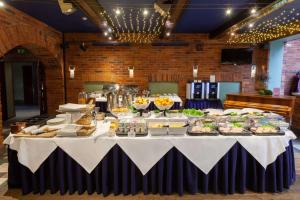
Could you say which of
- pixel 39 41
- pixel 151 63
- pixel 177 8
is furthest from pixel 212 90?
pixel 39 41

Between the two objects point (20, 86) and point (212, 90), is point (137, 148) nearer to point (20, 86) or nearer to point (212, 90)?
point (212, 90)

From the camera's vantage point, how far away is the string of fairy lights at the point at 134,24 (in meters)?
5.61

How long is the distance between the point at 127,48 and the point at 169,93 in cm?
214

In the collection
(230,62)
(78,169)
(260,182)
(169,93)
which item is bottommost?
(260,182)

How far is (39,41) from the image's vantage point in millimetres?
6465

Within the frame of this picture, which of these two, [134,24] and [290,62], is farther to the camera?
[290,62]

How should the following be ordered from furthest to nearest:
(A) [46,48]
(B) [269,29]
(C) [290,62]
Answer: (C) [290,62] → (A) [46,48] → (B) [269,29]

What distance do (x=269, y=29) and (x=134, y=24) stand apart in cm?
373

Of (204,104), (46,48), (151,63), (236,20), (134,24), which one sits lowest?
(204,104)

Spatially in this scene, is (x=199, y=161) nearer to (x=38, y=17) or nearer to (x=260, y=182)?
(x=260, y=182)

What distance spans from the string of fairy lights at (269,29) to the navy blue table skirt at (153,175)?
147 inches

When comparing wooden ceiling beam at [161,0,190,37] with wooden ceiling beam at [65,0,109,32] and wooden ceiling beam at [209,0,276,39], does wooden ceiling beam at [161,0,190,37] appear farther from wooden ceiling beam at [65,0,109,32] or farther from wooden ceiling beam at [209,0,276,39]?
wooden ceiling beam at [65,0,109,32]

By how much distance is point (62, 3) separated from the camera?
164 inches

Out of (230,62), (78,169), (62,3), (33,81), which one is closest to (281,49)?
(230,62)
